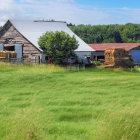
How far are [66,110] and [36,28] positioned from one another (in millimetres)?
27853

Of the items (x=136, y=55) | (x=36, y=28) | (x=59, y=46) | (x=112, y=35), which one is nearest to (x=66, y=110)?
(x=59, y=46)

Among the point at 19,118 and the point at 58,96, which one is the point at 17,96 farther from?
the point at 19,118

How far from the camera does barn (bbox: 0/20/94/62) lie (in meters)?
33.2

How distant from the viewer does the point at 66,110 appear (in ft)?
32.7

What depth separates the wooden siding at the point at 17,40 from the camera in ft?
108

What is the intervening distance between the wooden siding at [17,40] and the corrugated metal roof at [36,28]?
1.46 ft

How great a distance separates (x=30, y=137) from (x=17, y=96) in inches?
274

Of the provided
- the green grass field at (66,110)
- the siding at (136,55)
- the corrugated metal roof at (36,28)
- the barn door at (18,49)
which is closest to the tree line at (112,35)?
the siding at (136,55)

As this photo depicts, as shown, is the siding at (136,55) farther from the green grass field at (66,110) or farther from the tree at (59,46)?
the green grass field at (66,110)

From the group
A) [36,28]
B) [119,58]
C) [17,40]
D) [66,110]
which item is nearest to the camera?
[66,110]

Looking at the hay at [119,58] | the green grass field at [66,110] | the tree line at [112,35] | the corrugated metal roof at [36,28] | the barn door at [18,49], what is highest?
the tree line at [112,35]

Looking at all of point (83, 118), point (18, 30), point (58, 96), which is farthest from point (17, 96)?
point (18, 30)

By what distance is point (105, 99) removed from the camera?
470 inches

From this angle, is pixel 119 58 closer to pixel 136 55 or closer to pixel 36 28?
pixel 36 28
